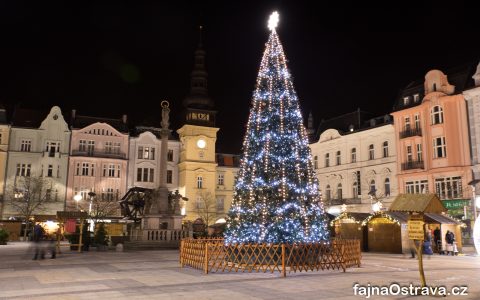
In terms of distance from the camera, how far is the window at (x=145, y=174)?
189 feet

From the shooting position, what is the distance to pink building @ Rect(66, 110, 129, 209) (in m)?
54.1

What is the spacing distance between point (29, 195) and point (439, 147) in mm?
43007

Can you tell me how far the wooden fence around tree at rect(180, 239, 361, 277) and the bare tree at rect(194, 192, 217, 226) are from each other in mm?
40797

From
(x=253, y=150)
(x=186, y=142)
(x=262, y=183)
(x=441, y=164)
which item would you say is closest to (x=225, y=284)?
(x=262, y=183)

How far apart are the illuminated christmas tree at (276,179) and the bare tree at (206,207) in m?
40.3

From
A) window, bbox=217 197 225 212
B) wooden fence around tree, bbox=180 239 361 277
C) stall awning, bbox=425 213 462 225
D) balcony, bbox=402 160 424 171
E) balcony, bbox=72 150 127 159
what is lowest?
wooden fence around tree, bbox=180 239 361 277

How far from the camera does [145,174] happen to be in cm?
5800

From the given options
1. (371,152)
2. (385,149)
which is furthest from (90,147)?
(385,149)

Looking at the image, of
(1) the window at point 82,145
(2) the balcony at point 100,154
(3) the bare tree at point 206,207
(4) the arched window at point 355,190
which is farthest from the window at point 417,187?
(1) the window at point 82,145

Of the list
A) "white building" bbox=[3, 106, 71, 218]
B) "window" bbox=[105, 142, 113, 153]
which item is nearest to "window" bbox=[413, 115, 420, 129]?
"window" bbox=[105, 142, 113, 153]

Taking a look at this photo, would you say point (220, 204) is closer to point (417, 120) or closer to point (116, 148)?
point (116, 148)

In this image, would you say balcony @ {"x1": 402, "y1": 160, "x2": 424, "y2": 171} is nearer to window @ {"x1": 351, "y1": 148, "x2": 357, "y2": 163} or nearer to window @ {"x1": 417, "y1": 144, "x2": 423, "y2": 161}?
window @ {"x1": 417, "y1": 144, "x2": 423, "y2": 161}

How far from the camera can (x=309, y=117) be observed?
200ft

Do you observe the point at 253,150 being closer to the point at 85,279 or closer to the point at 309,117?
the point at 85,279
